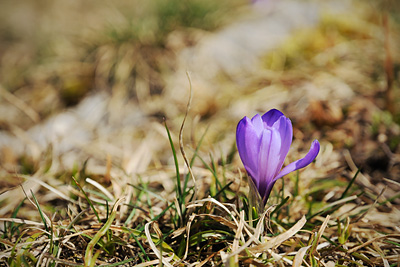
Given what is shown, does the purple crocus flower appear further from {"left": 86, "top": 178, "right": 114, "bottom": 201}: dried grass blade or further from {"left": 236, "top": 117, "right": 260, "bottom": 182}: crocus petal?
{"left": 86, "top": 178, "right": 114, "bottom": 201}: dried grass blade

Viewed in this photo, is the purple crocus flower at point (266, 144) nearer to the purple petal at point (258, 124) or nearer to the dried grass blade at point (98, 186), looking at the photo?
the purple petal at point (258, 124)

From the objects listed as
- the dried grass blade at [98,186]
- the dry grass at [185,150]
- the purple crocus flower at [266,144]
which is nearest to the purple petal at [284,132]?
the purple crocus flower at [266,144]

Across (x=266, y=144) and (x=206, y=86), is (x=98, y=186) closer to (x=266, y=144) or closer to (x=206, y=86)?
(x=266, y=144)

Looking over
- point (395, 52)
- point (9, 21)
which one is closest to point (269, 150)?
point (395, 52)

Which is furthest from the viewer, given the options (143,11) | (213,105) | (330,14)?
(143,11)

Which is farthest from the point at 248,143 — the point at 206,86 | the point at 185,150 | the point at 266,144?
the point at 206,86

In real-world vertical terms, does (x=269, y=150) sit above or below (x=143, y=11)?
below

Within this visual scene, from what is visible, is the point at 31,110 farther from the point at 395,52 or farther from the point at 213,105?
the point at 395,52
